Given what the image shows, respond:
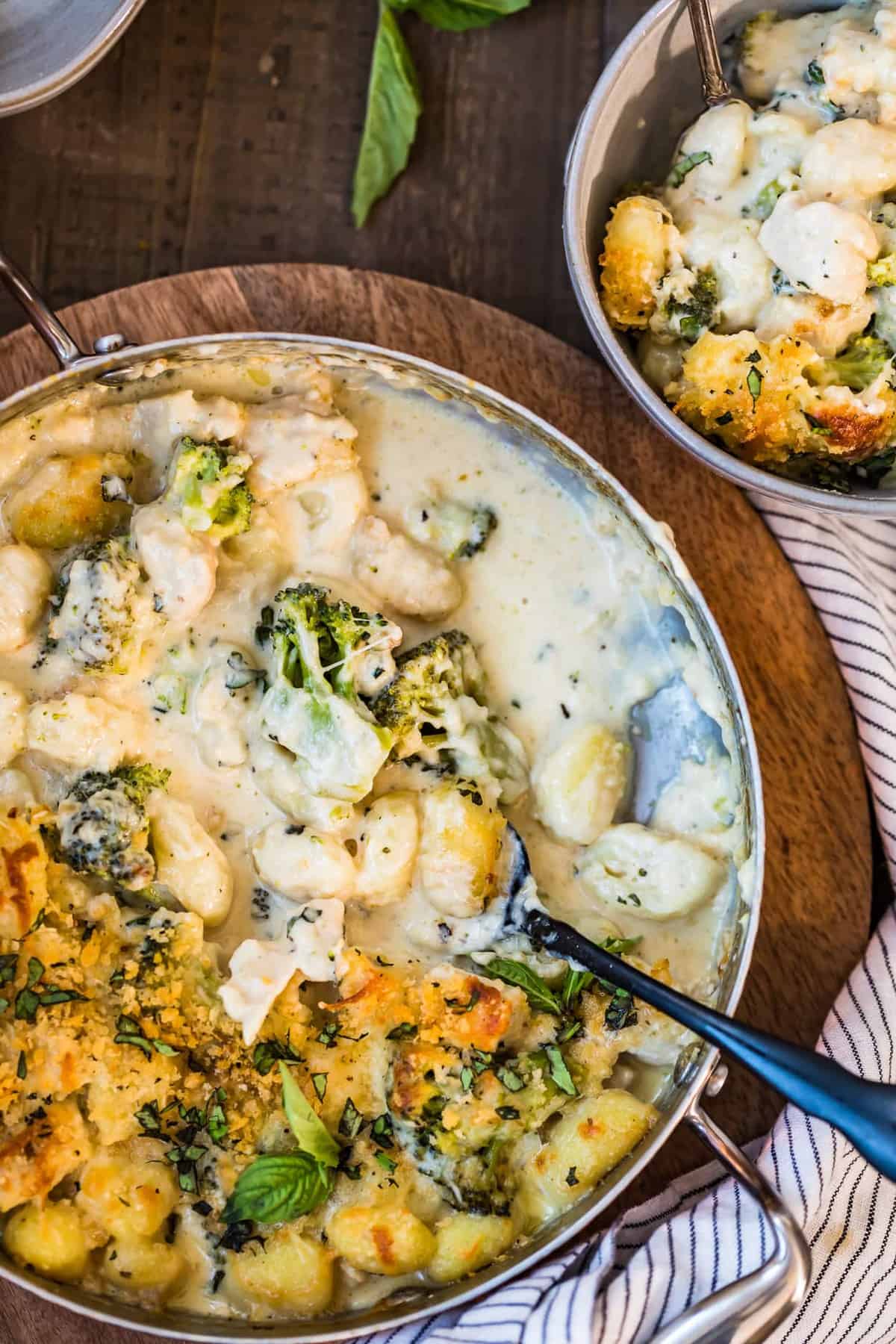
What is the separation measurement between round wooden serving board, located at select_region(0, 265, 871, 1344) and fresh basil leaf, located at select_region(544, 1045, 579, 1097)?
37 centimetres

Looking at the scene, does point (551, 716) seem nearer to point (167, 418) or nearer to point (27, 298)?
point (167, 418)

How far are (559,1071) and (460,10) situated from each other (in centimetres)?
180

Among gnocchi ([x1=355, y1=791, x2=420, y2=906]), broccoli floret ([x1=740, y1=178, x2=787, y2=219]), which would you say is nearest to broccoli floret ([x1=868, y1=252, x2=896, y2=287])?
broccoli floret ([x1=740, y1=178, x2=787, y2=219])

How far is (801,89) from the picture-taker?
6.56 feet

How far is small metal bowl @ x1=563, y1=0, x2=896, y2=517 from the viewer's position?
1941 mm

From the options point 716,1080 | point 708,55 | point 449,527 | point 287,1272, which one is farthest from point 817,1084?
point 708,55

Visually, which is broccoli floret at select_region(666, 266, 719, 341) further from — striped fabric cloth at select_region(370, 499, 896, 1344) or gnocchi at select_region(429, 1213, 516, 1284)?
gnocchi at select_region(429, 1213, 516, 1284)

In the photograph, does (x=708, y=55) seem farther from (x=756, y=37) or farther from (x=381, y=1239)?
(x=381, y=1239)

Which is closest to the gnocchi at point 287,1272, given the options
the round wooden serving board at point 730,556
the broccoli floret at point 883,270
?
the round wooden serving board at point 730,556

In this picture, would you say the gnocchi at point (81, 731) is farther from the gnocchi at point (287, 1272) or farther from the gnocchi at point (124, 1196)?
the gnocchi at point (287, 1272)

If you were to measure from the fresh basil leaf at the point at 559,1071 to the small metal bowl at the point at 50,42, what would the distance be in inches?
67.0

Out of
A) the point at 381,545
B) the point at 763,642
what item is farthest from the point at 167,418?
the point at 763,642

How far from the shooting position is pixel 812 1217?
2000 millimetres

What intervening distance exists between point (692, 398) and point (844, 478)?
0.30 m
